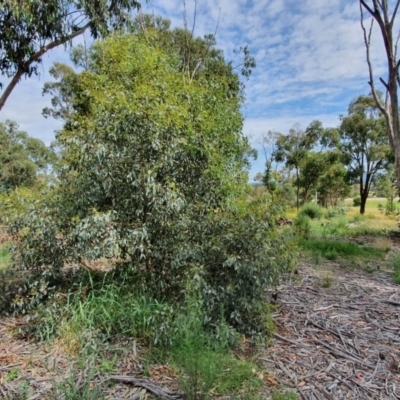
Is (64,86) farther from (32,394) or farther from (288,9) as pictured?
(32,394)

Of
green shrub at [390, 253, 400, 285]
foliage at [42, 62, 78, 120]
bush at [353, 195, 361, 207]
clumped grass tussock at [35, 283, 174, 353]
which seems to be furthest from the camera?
bush at [353, 195, 361, 207]

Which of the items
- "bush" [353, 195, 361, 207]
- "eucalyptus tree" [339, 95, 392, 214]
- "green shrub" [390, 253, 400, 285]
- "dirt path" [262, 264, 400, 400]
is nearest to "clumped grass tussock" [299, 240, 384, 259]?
"green shrub" [390, 253, 400, 285]

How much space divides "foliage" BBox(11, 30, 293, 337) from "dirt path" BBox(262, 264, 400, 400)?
1.15ft

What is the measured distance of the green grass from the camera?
4906 millimetres

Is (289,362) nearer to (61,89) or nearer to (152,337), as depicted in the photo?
(152,337)

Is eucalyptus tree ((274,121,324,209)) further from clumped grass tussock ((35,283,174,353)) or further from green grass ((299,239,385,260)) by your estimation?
clumped grass tussock ((35,283,174,353))

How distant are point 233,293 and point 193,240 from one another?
54cm

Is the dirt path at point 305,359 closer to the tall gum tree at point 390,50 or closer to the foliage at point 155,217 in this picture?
the foliage at point 155,217

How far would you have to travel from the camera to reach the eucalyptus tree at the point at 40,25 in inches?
207

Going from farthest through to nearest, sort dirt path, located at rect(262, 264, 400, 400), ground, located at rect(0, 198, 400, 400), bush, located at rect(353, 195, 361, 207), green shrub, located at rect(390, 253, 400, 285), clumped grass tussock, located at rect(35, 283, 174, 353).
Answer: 1. bush, located at rect(353, 195, 361, 207)
2. green shrub, located at rect(390, 253, 400, 285)
3. clumped grass tussock, located at rect(35, 283, 174, 353)
4. dirt path, located at rect(262, 264, 400, 400)
5. ground, located at rect(0, 198, 400, 400)

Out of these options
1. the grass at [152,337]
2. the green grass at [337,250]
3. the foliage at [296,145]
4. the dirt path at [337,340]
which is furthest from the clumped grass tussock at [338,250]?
the foliage at [296,145]

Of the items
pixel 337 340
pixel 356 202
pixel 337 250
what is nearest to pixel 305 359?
pixel 337 340

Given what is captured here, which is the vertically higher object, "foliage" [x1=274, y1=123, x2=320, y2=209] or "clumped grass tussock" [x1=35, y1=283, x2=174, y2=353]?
A: "foliage" [x1=274, y1=123, x2=320, y2=209]

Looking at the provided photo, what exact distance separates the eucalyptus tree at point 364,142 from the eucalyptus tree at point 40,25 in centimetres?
1203
